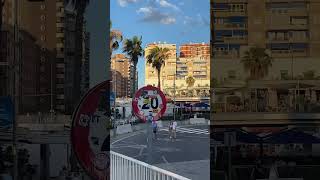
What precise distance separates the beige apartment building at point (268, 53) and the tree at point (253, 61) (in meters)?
0.03

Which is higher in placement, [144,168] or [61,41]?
[61,41]

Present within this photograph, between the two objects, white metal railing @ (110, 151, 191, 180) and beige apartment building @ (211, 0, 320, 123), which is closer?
beige apartment building @ (211, 0, 320, 123)

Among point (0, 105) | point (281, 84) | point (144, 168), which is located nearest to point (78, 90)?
point (0, 105)

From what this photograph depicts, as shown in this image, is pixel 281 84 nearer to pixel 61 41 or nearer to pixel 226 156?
pixel 226 156

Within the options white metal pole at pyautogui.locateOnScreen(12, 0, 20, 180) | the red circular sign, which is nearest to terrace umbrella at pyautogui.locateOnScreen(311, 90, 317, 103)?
the red circular sign

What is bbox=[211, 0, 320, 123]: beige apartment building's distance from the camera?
11.5ft

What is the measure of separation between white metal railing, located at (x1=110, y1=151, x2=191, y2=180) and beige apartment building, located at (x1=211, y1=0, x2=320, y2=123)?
1.56 metres

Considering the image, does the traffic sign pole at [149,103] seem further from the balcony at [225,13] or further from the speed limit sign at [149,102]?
the balcony at [225,13]

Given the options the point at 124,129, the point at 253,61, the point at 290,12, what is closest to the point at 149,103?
the point at 253,61

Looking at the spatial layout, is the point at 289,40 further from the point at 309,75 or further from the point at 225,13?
the point at 225,13

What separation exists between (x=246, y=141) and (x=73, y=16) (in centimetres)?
147

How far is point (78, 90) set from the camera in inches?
137

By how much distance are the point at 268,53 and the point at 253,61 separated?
122 mm

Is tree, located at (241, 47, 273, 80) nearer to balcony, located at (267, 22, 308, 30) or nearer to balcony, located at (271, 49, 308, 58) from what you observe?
balcony, located at (271, 49, 308, 58)
